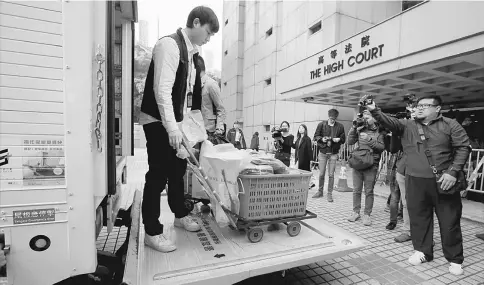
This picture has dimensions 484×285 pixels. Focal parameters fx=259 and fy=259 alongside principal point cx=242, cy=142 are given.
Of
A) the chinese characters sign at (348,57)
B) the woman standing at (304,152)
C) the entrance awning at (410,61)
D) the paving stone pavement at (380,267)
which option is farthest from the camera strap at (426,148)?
the chinese characters sign at (348,57)

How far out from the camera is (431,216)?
10.4ft

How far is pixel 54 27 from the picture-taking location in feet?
4.85

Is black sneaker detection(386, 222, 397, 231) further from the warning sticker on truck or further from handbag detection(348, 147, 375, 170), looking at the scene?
the warning sticker on truck

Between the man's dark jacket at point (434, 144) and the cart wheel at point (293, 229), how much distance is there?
65.0 inches

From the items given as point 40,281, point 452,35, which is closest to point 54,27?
point 40,281

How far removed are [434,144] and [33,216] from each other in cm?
381

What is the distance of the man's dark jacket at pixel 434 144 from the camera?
290 centimetres

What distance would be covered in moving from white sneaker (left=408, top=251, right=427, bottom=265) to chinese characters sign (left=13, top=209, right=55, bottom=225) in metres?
3.67

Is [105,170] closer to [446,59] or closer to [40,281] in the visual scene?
[40,281]

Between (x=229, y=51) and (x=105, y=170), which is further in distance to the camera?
(x=229, y=51)

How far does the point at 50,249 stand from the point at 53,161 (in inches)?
20.5

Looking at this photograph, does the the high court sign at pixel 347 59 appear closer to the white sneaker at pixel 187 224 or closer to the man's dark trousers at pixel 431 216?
the man's dark trousers at pixel 431 216

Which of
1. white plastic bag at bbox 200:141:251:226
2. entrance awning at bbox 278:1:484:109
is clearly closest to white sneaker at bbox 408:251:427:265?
white plastic bag at bbox 200:141:251:226

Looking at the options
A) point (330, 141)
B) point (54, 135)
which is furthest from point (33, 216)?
point (330, 141)
